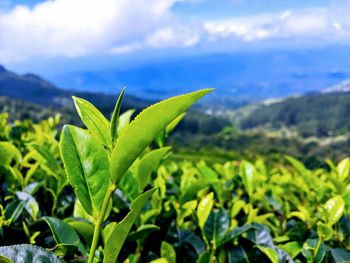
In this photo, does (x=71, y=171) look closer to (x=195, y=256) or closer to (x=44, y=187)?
(x=195, y=256)

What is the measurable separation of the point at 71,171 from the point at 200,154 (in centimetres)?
3809

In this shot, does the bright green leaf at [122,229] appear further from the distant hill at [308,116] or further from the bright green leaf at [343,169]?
the distant hill at [308,116]

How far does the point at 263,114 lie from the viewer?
173m

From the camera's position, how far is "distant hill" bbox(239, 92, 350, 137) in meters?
139

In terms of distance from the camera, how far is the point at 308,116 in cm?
15888

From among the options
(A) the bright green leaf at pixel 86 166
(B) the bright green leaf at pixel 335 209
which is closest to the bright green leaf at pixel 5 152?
(A) the bright green leaf at pixel 86 166

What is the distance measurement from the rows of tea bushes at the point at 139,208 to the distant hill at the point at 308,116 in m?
140

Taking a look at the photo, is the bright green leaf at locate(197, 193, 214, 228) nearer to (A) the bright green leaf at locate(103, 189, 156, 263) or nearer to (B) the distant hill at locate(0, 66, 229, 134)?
(A) the bright green leaf at locate(103, 189, 156, 263)

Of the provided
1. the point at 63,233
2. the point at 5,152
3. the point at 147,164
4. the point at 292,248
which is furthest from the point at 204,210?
the point at 5,152

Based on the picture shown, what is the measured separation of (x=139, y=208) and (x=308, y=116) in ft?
546

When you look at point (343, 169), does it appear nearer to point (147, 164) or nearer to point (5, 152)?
point (147, 164)

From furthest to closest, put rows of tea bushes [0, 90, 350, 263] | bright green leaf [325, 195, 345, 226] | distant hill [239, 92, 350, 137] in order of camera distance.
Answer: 1. distant hill [239, 92, 350, 137]
2. bright green leaf [325, 195, 345, 226]
3. rows of tea bushes [0, 90, 350, 263]

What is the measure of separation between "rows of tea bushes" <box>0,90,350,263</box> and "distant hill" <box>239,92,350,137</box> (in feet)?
460

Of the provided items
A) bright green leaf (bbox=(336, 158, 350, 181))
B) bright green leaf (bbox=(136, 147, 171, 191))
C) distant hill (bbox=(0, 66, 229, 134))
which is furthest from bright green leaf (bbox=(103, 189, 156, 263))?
distant hill (bbox=(0, 66, 229, 134))
